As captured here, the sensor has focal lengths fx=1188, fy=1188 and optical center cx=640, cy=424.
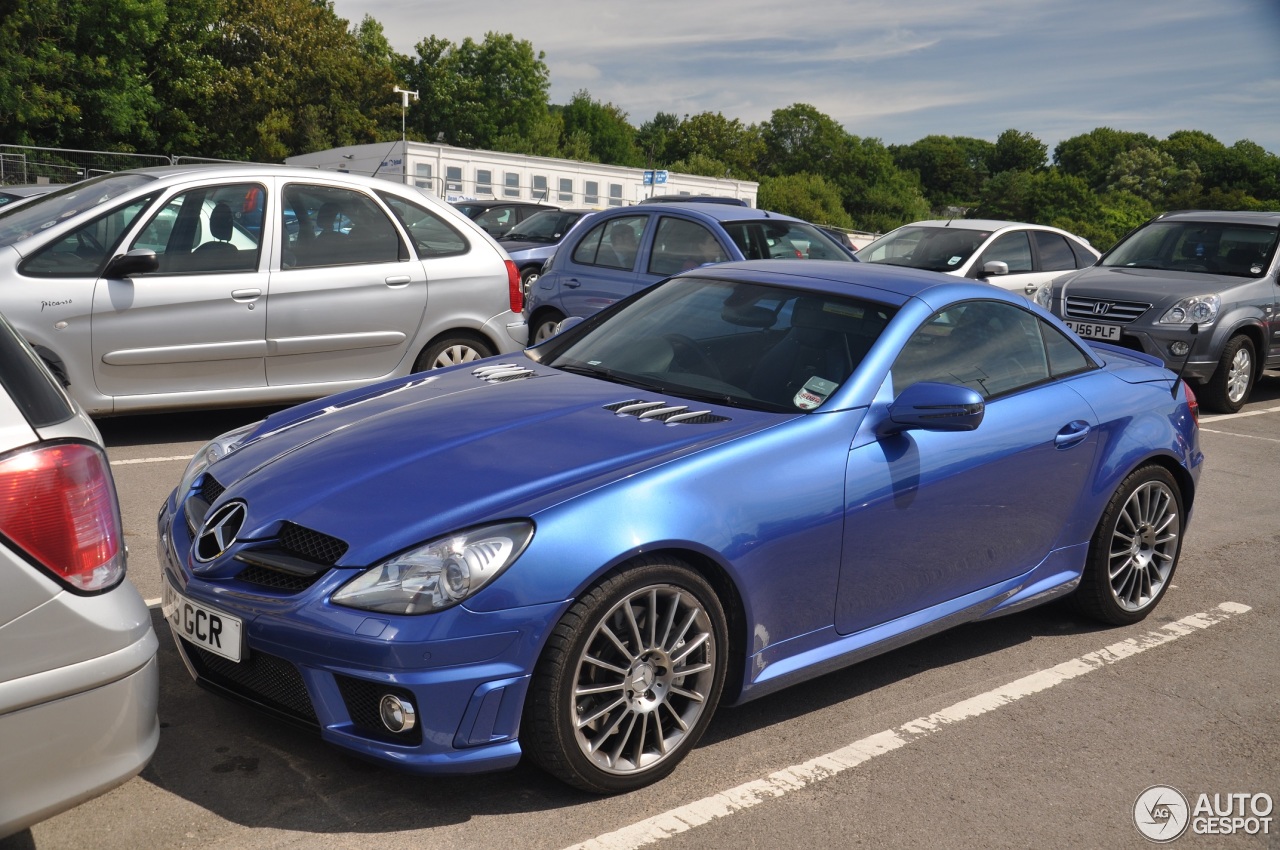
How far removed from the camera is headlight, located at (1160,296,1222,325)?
35.2 feet

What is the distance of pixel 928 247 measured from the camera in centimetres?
1291

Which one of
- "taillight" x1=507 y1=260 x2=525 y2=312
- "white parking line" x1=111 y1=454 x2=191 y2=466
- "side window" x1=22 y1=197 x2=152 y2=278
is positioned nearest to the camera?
Answer: "side window" x1=22 y1=197 x2=152 y2=278

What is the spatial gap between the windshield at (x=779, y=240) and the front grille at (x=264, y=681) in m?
7.07

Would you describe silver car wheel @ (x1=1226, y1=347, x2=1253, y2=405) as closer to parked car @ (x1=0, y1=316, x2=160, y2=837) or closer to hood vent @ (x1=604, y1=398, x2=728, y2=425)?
hood vent @ (x1=604, y1=398, x2=728, y2=425)

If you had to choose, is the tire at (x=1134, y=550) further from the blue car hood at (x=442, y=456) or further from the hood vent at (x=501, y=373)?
the hood vent at (x=501, y=373)

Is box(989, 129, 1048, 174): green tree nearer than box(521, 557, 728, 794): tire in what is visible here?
No

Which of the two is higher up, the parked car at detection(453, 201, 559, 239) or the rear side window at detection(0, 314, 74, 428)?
the rear side window at detection(0, 314, 74, 428)

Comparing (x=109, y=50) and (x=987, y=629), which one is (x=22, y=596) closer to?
(x=987, y=629)

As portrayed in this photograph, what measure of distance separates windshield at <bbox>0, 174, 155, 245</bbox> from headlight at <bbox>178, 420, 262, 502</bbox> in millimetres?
3451

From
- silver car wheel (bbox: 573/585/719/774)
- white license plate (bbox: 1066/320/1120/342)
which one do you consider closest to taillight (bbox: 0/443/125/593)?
silver car wheel (bbox: 573/585/719/774)

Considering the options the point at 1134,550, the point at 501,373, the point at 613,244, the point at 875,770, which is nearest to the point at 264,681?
the point at 501,373

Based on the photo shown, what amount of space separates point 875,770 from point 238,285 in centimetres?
509

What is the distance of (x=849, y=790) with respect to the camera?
3402mm

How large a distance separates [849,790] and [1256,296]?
9.61m
